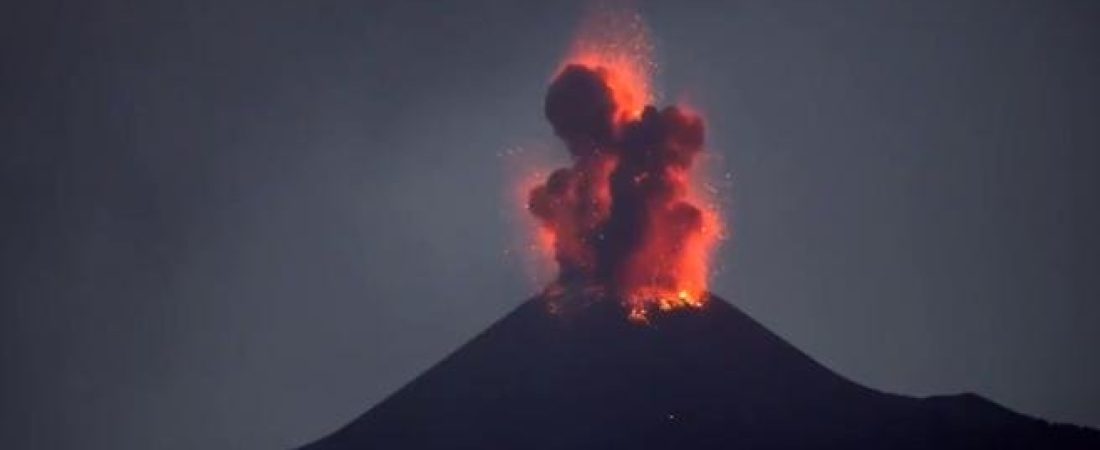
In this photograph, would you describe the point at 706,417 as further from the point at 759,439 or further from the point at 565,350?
the point at 565,350

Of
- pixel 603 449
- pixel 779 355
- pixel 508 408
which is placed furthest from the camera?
pixel 779 355

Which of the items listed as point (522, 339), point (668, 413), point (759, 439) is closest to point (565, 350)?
point (522, 339)

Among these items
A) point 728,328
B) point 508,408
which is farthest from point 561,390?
point 728,328

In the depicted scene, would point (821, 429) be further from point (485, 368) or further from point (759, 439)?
point (485, 368)

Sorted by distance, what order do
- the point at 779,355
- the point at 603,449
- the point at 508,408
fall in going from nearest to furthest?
the point at 603,449 < the point at 508,408 < the point at 779,355

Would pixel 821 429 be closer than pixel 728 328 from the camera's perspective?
Yes

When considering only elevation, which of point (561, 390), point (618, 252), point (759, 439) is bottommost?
point (759, 439)

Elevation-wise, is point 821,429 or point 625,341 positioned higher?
point 625,341
